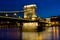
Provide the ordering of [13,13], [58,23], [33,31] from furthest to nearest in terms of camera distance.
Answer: [58,23]
[33,31]
[13,13]

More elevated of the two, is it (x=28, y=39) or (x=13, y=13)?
(x=13, y=13)

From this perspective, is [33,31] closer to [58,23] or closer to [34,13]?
[34,13]

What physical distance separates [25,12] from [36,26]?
2702 mm

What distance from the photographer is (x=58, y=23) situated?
2425 cm

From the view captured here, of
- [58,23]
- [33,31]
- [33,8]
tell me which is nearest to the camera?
[33,31]

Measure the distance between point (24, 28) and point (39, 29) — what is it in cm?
136

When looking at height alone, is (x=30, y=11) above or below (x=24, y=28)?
above

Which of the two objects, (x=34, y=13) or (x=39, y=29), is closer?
(x=39, y=29)

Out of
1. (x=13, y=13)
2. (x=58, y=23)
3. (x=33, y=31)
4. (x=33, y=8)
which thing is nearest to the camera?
(x=13, y=13)

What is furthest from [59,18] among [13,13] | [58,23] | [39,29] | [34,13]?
[13,13]

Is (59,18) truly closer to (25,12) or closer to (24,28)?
(25,12)

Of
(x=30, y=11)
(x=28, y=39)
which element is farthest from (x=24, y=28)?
(x=28, y=39)

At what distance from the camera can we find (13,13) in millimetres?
16422

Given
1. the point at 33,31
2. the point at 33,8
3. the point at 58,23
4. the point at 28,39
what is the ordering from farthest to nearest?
1. the point at 58,23
2. the point at 33,8
3. the point at 33,31
4. the point at 28,39
